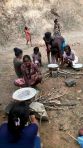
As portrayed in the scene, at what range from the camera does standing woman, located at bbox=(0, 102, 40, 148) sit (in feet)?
12.2

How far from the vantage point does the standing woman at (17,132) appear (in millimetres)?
3705

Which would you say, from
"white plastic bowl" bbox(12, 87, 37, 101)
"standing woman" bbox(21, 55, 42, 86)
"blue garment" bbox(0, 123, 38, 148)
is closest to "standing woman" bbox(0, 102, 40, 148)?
"blue garment" bbox(0, 123, 38, 148)

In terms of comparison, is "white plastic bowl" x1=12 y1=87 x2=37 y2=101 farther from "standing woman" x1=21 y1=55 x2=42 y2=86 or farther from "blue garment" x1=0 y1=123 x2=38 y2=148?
"blue garment" x1=0 y1=123 x2=38 y2=148

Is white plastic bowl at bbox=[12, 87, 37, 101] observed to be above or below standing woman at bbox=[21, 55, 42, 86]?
below

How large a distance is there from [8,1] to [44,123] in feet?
34.8

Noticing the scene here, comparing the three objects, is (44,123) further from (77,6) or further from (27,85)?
(77,6)

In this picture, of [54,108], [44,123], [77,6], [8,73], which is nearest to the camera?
[44,123]

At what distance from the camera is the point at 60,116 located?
289 inches

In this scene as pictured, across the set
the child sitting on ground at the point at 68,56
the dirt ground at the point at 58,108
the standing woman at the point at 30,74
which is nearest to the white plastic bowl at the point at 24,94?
the dirt ground at the point at 58,108

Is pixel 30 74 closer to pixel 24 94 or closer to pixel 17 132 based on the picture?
pixel 24 94

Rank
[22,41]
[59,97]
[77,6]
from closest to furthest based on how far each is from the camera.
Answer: [59,97], [22,41], [77,6]

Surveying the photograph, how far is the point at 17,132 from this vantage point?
3711mm

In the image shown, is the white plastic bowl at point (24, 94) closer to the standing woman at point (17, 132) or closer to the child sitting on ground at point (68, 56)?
the child sitting on ground at point (68, 56)

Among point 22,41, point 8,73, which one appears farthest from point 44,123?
point 22,41
